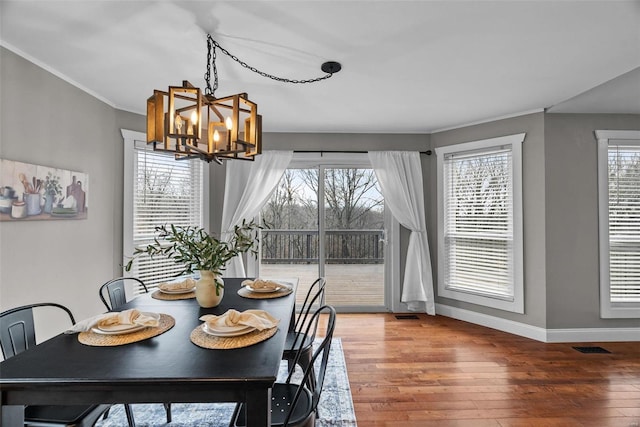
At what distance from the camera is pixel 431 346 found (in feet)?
10.4

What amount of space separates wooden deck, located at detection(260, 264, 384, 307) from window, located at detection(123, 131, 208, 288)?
4.82ft

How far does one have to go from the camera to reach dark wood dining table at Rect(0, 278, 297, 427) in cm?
111

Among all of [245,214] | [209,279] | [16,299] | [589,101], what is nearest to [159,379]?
[209,279]

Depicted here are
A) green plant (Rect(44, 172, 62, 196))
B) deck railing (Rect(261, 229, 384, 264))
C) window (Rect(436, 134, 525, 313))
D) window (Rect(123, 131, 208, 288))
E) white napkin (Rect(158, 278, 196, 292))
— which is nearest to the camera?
white napkin (Rect(158, 278, 196, 292))

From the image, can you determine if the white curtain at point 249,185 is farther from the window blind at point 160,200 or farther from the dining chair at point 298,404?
the dining chair at point 298,404

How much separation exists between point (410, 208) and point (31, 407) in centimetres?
377

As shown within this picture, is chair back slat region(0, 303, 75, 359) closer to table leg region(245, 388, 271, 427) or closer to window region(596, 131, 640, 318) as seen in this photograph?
table leg region(245, 388, 271, 427)

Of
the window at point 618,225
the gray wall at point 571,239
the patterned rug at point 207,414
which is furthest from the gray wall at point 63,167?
the window at point 618,225

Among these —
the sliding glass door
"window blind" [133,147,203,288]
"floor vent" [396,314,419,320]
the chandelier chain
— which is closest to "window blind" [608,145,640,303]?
"floor vent" [396,314,419,320]

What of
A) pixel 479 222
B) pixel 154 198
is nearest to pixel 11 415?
pixel 154 198

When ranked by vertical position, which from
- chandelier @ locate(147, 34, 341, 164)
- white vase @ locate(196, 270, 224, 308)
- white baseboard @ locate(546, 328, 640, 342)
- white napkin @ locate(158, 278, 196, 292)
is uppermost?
chandelier @ locate(147, 34, 341, 164)

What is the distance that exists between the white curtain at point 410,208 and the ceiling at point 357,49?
1.00m

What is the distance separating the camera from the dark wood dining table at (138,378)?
1.11 metres

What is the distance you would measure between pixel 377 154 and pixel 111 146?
3033 millimetres
